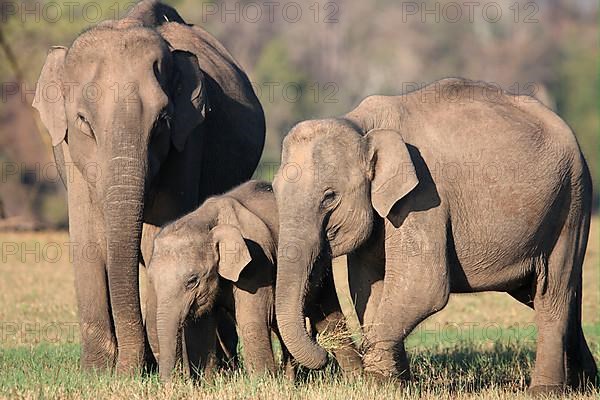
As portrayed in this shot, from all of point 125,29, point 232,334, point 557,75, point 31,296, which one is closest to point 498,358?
point 232,334

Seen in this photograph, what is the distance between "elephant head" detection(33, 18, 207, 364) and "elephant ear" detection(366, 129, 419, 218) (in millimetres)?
1564

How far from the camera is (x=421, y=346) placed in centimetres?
1252

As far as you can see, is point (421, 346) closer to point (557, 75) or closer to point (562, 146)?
point (562, 146)

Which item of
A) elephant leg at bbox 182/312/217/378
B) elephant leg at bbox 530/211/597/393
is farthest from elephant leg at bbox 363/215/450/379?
elephant leg at bbox 182/312/217/378

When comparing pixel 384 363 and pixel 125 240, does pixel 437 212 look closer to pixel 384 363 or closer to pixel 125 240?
pixel 384 363

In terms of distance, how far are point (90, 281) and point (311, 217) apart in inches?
84.3

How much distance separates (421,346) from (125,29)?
4247mm

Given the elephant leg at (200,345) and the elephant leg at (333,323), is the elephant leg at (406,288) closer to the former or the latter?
the elephant leg at (333,323)

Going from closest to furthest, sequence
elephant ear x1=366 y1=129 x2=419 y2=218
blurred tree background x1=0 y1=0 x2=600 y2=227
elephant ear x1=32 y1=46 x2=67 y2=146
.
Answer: elephant ear x1=366 y1=129 x2=419 y2=218 < elephant ear x1=32 y1=46 x2=67 y2=146 < blurred tree background x1=0 y1=0 x2=600 y2=227

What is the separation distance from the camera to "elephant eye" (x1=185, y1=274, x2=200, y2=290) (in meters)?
9.41

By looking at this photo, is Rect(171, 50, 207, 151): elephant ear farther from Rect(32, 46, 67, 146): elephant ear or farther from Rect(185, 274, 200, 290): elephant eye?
Rect(185, 274, 200, 290): elephant eye

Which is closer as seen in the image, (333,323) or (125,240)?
(125,240)

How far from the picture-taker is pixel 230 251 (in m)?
Answer: 9.31

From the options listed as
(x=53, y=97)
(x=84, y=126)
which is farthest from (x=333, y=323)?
(x=53, y=97)
